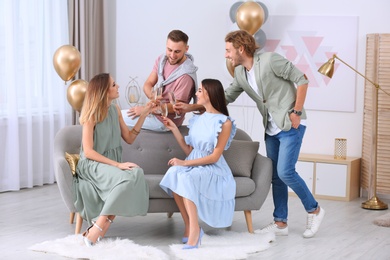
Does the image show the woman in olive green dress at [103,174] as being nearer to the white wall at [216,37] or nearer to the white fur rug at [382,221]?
the white fur rug at [382,221]

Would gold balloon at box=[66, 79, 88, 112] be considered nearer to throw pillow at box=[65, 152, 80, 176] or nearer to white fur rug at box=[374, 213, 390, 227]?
throw pillow at box=[65, 152, 80, 176]

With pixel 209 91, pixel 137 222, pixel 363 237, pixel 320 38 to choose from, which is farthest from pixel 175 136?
pixel 320 38

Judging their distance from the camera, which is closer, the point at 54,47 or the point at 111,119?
the point at 111,119

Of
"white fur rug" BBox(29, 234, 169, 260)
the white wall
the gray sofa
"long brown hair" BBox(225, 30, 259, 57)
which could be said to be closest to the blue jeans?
the gray sofa

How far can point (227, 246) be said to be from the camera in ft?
15.5

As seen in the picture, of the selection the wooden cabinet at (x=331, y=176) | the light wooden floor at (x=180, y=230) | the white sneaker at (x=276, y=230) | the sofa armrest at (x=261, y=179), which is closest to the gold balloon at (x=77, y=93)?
the light wooden floor at (x=180, y=230)

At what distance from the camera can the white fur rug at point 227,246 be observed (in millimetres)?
4457

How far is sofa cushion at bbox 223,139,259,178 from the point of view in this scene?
5.14 metres

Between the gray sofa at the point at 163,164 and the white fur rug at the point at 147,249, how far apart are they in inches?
9.8

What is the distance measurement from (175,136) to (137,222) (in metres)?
0.84

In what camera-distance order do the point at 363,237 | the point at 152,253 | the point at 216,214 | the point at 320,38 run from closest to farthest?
the point at 152,253, the point at 216,214, the point at 363,237, the point at 320,38

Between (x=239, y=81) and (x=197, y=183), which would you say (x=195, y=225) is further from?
(x=239, y=81)

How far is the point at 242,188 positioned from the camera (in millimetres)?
4941

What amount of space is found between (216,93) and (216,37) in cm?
261
